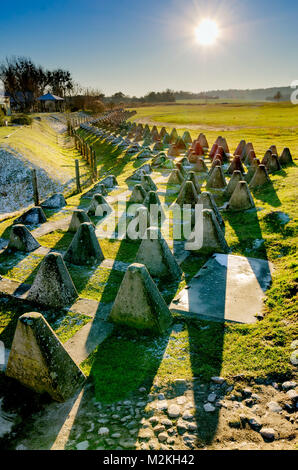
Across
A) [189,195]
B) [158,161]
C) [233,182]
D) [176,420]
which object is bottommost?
[176,420]

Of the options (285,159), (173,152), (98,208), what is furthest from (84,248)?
(173,152)

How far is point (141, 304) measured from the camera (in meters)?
4.91

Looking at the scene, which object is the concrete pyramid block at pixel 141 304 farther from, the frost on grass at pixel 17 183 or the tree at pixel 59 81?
the tree at pixel 59 81

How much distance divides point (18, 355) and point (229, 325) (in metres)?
2.99

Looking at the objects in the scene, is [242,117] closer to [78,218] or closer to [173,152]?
[173,152]

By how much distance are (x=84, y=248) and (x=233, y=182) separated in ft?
22.1

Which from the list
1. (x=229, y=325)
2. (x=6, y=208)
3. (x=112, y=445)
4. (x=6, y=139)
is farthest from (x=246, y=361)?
(x=6, y=139)

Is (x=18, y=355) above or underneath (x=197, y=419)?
above

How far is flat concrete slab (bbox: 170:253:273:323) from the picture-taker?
527 centimetres

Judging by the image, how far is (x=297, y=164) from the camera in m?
14.6

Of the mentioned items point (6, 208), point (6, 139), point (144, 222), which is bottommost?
point (6, 208)

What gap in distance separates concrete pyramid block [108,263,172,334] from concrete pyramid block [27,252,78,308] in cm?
122

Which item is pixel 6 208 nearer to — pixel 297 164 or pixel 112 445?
pixel 297 164
